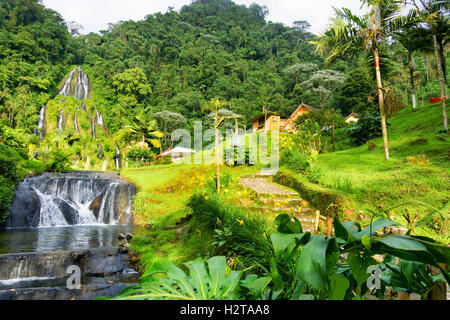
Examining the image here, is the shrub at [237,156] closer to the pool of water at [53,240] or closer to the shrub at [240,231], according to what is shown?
the pool of water at [53,240]

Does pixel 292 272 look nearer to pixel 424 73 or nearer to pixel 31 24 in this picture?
pixel 424 73

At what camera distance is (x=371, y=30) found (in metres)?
7.77

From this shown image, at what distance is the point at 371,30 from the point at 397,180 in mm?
5181

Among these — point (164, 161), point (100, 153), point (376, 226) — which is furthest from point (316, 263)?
point (100, 153)

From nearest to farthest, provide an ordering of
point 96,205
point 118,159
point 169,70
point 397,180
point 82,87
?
1. point 397,180
2. point 96,205
3. point 118,159
4. point 82,87
5. point 169,70

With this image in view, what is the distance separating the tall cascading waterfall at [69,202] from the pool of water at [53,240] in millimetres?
1008

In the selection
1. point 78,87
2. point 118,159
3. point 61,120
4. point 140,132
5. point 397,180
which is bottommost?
point 397,180

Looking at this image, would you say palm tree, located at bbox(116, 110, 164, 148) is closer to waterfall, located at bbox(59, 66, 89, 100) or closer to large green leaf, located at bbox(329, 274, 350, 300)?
waterfall, located at bbox(59, 66, 89, 100)

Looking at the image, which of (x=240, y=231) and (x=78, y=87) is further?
(x=78, y=87)

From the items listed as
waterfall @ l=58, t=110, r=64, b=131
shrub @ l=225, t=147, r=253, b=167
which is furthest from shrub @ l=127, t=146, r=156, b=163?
shrub @ l=225, t=147, r=253, b=167

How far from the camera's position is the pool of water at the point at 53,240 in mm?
6305

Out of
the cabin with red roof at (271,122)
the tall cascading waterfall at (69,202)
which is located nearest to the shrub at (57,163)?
the tall cascading waterfall at (69,202)

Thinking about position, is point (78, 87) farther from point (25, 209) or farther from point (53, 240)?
point (53, 240)

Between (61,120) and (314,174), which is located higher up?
(61,120)
